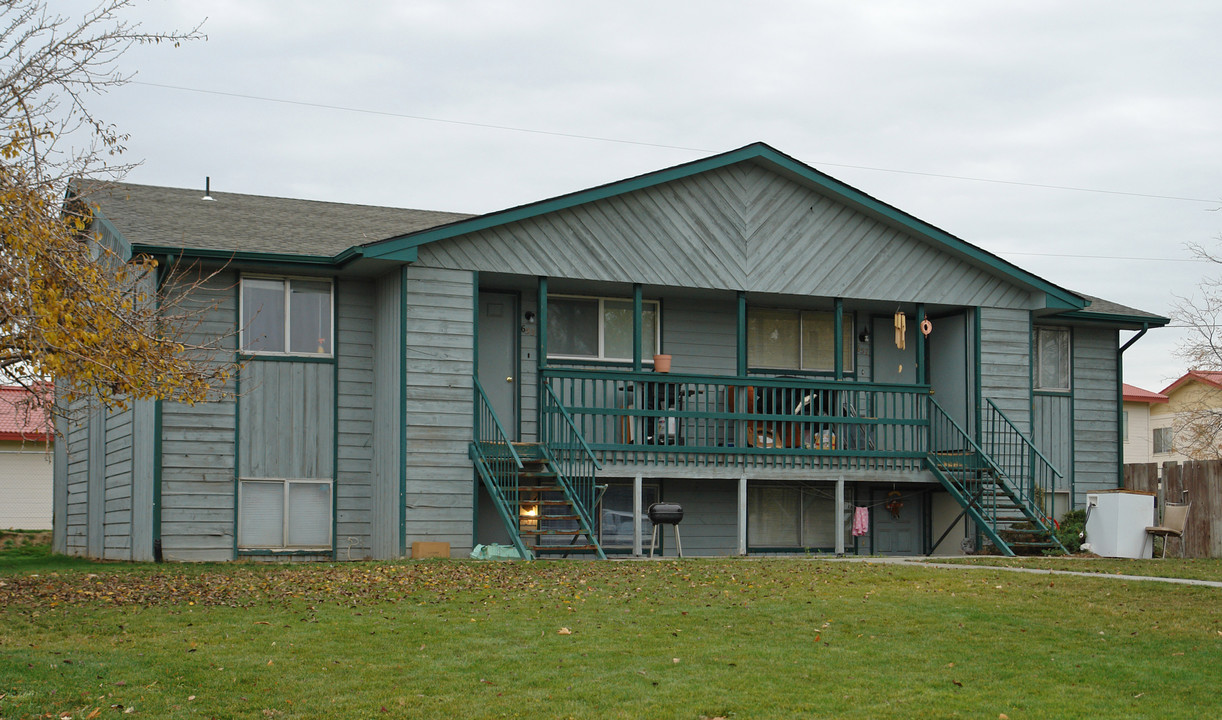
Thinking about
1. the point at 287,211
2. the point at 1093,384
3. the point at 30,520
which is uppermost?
the point at 287,211

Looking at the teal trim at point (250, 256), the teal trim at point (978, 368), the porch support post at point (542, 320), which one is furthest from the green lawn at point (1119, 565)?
the teal trim at point (250, 256)

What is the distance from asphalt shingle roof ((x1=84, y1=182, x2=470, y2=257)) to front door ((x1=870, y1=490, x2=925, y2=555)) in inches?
348

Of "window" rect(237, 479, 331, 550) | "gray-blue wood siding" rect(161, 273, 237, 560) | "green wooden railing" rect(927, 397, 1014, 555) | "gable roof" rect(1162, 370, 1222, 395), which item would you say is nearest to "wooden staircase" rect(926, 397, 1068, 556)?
"green wooden railing" rect(927, 397, 1014, 555)

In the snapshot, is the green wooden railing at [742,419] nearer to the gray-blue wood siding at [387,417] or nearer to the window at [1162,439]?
the gray-blue wood siding at [387,417]

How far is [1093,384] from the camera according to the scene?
2292cm

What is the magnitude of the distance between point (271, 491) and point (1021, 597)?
10.7m

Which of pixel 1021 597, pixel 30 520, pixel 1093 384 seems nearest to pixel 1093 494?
pixel 1093 384

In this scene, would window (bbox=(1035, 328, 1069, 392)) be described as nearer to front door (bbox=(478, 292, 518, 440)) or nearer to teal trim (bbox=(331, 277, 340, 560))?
front door (bbox=(478, 292, 518, 440))

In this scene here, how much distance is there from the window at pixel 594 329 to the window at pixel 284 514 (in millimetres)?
4187

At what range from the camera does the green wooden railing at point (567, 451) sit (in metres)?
17.5

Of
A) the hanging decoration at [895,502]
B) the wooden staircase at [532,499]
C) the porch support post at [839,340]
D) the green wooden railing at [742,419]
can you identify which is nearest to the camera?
the wooden staircase at [532,499]

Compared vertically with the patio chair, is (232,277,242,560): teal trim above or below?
above

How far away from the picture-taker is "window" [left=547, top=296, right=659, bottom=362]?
19.9 m

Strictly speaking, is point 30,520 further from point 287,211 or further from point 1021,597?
point 1021,597
